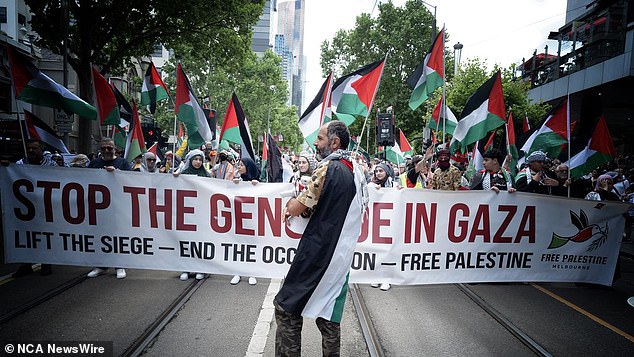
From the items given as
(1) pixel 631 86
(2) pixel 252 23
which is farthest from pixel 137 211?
(1) pixel 631 86

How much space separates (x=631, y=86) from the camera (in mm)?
18266

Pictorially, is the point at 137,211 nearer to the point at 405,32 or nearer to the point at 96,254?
the point at 96,254

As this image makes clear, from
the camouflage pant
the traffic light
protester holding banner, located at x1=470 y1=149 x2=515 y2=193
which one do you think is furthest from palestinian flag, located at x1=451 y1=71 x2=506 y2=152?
the traffic light

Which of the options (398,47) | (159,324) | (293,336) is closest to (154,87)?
(159,324)

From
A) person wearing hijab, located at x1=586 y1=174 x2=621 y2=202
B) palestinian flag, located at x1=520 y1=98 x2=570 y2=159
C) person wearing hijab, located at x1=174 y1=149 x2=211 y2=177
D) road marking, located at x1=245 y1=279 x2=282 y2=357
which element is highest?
palestinian flag, located at x1=520 y1=98 x2=570 y2=159

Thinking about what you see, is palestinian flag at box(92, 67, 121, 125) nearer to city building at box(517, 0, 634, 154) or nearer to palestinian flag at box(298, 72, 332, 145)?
palestinian flag at box(298, 72, 332, 145)

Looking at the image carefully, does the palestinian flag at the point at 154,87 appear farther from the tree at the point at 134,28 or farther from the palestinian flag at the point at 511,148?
the palestinian flag at the point at 511,148

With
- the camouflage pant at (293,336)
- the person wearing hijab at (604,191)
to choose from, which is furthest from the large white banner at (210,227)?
the person wearing hijab at (604,191)

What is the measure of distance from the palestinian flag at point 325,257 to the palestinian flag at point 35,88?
17.5 ft

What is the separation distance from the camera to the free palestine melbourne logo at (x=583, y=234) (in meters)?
5.68

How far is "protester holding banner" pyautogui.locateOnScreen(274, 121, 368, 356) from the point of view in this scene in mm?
2891

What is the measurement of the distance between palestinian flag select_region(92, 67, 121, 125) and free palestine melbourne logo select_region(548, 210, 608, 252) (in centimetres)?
706

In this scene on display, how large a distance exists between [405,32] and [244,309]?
35.7 m

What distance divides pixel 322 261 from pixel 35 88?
224 inches
